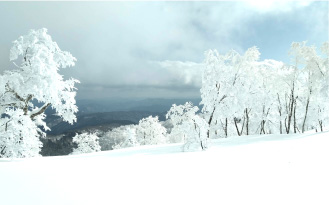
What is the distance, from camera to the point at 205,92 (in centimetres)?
2628

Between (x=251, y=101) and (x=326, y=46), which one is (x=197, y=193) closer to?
(x=326, y=46)

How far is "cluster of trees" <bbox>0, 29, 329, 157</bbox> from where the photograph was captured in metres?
16.8

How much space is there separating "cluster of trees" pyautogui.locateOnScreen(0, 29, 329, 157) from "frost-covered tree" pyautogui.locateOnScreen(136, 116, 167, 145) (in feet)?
57.2

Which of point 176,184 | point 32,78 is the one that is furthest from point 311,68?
point 32,78

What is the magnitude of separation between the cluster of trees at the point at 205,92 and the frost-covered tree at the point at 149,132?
1744cm

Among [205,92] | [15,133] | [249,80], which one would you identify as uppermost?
[249,80]

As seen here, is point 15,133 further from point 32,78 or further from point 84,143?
point 84,143

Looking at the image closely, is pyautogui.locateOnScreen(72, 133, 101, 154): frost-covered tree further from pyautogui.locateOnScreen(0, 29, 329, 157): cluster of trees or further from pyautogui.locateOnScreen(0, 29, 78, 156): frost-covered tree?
pyautogui.locateOnScreen(0, 29, 78, 156): frost-covered tree

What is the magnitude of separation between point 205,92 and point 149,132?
3618cm

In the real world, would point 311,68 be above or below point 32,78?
above

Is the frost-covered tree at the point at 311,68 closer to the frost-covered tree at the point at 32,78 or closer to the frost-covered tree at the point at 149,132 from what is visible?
the frost-covered tree at the point at 32,78

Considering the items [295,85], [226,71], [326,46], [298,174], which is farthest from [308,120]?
[298,174]

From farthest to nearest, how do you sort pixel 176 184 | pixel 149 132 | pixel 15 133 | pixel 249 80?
pixel 149 132, pixel 249 80, pixel 15 133, pixel 176 184

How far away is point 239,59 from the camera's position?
1102 inches
